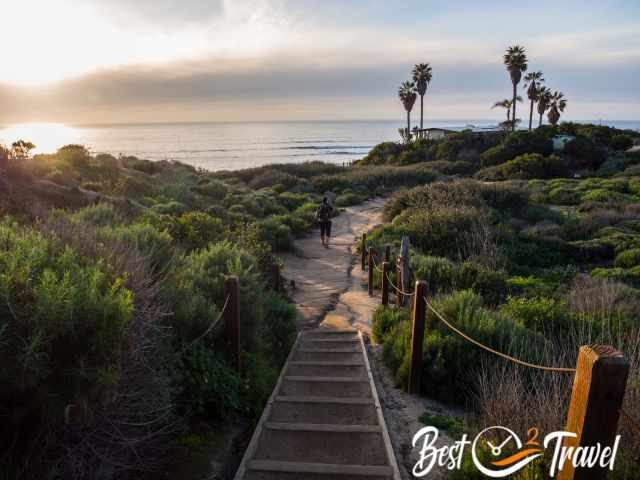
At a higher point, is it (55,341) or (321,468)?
(55,341)

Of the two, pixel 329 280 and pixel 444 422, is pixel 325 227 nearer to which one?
pixel 329 280

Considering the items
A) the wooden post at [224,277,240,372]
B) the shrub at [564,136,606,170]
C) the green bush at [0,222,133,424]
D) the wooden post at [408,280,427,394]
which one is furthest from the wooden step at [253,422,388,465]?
the shrub at [564,136,606,170]

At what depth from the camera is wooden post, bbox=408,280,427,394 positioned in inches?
223

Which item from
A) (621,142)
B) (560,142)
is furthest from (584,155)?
(621,142)

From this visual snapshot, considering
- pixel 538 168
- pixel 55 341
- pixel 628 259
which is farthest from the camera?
pixel 538 168

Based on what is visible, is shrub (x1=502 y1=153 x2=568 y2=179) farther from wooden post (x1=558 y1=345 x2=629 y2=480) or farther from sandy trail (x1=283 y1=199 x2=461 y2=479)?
wooden post (x1=558 y1=345 x2=629 y2=480)

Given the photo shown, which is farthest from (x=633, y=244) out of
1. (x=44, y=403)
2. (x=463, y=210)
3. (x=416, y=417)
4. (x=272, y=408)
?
(x=44, y=403)

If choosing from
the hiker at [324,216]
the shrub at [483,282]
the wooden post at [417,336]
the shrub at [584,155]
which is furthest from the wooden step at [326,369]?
the shrub at [584,155]

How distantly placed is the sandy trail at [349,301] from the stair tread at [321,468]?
0.30 m

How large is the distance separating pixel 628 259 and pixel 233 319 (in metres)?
12.9

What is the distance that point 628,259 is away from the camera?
45.2 feet

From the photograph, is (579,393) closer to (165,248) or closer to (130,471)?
(130,471)

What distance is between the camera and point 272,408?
5.20m

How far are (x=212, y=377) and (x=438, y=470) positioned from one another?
2264 mm
